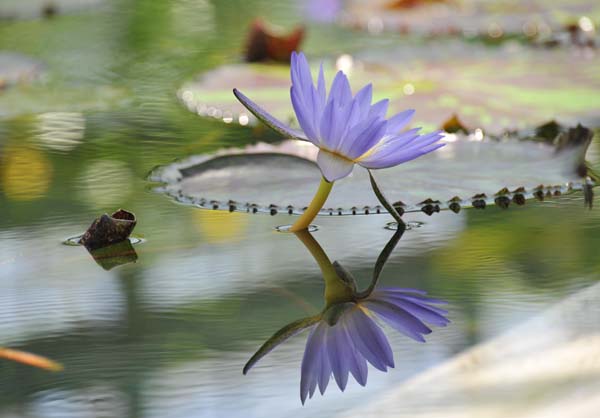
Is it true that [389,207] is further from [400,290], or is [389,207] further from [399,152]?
[400,290]

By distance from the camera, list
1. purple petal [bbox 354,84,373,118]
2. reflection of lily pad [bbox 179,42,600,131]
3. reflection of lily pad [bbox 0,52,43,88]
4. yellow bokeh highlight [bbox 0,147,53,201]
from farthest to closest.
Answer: reflection of lily pad [bbox 0,52,43,88], reflection of lily pad [bbox 179,42,600,131], yellow bokeh highlight [bbox 0,147,53,201], purple petal [bbox 354,84,373,118]

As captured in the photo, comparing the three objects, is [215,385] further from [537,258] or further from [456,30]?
[456,30]

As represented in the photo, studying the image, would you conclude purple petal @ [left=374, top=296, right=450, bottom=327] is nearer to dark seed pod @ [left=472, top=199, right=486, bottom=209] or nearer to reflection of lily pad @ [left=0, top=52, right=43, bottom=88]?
dark seed pod @ [left=472, top=199, right=486, bottom=209]

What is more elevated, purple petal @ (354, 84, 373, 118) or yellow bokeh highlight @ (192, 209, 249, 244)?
purple petal @ (354, 84, 373, 118)

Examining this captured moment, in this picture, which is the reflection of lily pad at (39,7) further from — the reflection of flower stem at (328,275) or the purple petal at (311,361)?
the purple petal at (311,361)

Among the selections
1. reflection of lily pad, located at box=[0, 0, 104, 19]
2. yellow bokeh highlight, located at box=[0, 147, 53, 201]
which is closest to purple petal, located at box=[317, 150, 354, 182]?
yellow bokeh highlight, located at box=[0, 147, 53, 201]

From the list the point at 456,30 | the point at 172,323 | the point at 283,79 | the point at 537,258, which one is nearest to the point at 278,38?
the point at 283,79
